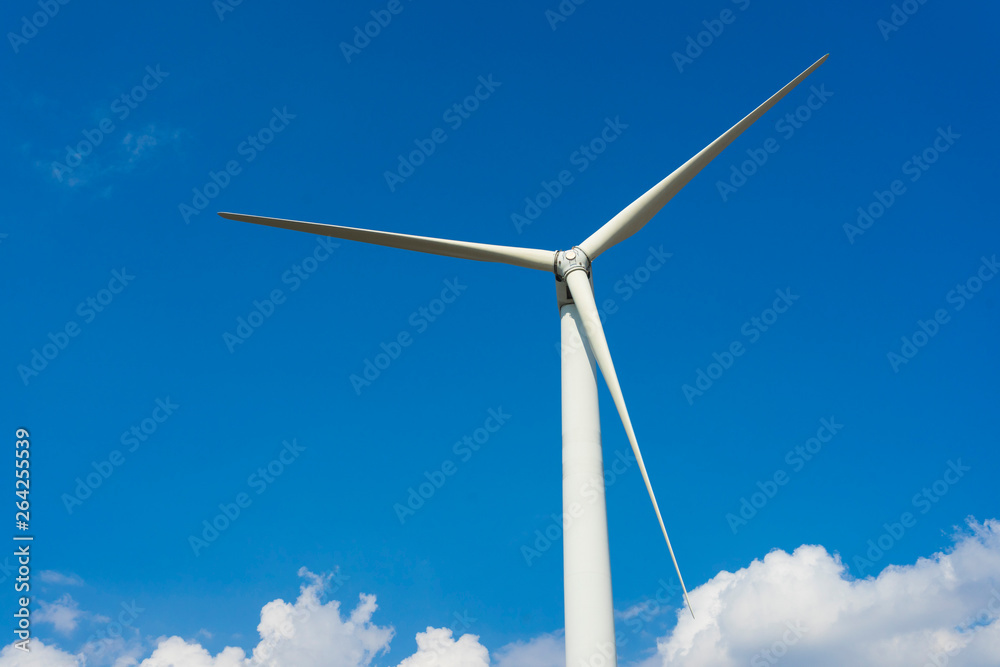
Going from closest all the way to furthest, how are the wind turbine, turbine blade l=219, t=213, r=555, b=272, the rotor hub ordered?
1. the wind turbine
2. the rotor hub
3. turbine blade l=219, t=213, r=555, b=272

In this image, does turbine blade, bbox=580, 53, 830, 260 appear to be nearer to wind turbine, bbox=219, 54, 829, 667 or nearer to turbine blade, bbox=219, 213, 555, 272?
wind turbine, bbox=219, 54, 829, 667

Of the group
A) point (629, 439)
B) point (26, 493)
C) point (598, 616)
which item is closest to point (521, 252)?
point (629, 439)

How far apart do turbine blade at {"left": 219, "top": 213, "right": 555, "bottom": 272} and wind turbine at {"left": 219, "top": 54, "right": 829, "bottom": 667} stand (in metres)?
0.03

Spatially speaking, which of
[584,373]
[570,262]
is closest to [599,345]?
[584,373]

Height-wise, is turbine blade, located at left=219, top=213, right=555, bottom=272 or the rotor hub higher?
turbine blade, located at left=219, top=213, right=555, bottom=272

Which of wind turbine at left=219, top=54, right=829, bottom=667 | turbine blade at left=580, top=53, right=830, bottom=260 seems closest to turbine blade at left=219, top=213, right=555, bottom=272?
wind turbine at left=219, top=54, right=829, bottom=667

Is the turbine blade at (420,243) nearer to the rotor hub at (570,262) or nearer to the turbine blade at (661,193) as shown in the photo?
the rotor hub at (570,262)

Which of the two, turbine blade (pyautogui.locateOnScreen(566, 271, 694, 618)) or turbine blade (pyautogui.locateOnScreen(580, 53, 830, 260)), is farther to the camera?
turbine blade (pyautogui.locateOnScreen(580, 53, 830, 260))

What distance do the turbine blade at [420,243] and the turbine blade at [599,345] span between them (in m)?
1.99

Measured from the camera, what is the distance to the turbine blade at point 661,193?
91.2ft

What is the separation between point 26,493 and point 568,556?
20261 mm

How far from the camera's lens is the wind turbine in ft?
67.5

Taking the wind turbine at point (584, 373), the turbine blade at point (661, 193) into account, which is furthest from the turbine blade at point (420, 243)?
the turbine blade at point (661, 193)

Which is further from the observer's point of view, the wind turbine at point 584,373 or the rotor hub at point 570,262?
the rotor hub at point 570,262
